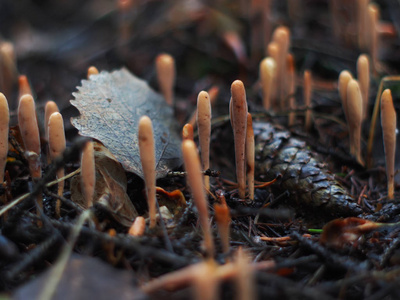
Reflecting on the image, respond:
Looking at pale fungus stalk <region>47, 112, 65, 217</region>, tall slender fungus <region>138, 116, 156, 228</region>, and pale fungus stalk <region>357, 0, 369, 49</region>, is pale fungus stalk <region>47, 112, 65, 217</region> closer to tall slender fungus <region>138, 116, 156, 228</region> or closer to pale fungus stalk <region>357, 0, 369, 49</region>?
tall slender fungus <region>138, 116, 156, 228</region>

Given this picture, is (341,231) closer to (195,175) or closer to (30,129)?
(195,175)

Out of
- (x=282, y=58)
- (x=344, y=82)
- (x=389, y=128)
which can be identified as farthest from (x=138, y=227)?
(x=282, y=58)

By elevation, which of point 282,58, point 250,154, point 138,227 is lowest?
point 138,227

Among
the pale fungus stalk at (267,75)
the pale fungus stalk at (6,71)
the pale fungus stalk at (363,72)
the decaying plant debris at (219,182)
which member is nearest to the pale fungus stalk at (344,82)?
Result: the decaying plant debris at (219,182)

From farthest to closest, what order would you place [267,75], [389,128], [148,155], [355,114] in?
[267,75]
[355,114]
[389,128]
[148,155]

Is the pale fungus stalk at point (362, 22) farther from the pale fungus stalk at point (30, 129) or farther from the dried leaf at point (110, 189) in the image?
the pale fungus stalk at point (30, 129)

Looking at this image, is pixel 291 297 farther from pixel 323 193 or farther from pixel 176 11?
pixel 176 11

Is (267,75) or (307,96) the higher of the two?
(267,75)

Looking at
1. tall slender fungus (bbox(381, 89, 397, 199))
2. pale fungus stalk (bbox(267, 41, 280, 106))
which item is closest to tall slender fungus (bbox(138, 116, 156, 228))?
tall slender fungus (bbox(381, 89, 397, 199))
